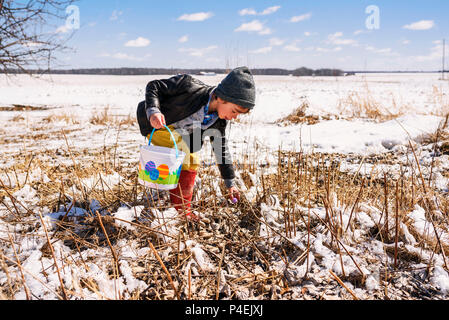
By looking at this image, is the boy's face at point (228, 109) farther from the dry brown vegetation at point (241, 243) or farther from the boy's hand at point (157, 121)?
the dry brown vegetation at point (241, 243)

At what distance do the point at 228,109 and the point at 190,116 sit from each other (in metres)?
0.30

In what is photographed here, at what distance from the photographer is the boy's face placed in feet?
5.95

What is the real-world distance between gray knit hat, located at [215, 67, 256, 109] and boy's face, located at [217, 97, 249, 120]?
0.05 metres

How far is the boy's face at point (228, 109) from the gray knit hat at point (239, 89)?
49 millimetres

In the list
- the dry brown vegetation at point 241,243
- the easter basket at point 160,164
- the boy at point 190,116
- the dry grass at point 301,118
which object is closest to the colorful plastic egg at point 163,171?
the easter basket at point 160,164

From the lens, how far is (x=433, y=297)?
1.21 m

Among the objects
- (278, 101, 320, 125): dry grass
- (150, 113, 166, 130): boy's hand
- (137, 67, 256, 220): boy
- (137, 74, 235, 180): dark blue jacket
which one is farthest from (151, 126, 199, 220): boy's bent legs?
(278, 101, 320, 125): dry grass

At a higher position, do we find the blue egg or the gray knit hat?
the gray knit hat

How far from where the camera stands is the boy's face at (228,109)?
71.4 inches

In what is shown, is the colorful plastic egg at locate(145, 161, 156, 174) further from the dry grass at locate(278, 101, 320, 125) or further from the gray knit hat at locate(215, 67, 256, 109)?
the dry grass at locate(278, 101, 320, 125)

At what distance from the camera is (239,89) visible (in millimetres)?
1746

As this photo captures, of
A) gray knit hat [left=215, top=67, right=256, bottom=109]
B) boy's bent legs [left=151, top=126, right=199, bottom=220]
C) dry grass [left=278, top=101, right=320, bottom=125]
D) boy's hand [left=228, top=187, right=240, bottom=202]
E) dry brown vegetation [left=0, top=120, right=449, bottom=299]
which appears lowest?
dry brown vegetation [left=0, top=120, right=449, bottom=299]
